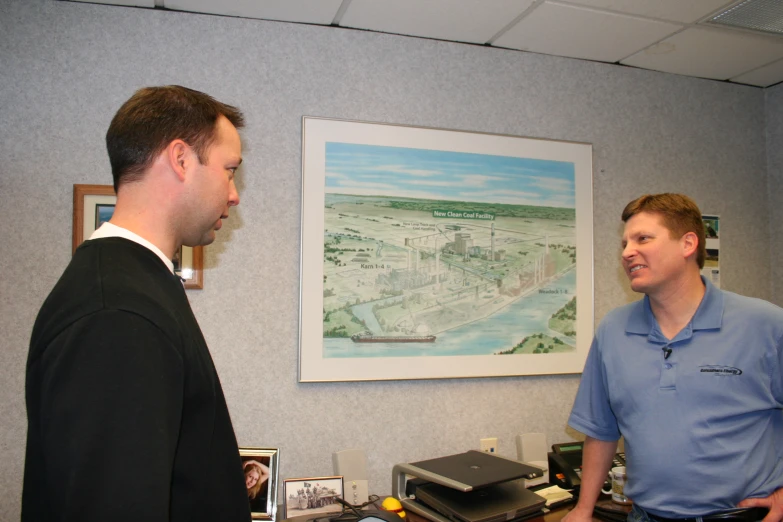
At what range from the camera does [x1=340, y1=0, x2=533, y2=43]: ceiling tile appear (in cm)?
216

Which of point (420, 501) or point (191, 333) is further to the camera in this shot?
point (420, 501)

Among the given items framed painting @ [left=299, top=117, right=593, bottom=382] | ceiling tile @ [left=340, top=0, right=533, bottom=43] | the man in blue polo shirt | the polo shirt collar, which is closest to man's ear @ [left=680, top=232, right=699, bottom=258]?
the man in blue polo shirt

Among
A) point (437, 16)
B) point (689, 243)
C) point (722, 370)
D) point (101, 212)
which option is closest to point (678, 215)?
point (689, 243)

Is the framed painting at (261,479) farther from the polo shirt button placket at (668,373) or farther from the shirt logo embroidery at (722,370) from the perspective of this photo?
the shirt logo embroidery at (722,370)

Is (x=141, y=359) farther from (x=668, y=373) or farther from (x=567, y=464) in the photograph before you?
Answer: (x=567, y=464)

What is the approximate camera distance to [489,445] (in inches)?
94.7

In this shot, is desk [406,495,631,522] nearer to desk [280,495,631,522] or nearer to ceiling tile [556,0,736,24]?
desk [280,495,631,522]

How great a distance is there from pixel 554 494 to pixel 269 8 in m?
2.14

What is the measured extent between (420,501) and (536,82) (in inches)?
73.4

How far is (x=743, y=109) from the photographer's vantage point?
301 centimetres

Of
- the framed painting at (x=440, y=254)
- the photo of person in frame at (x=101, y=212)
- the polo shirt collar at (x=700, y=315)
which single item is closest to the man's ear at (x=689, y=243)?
the polo shirt collar at (x=700, y=315)

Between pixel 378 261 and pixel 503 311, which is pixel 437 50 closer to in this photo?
pixel 378 261

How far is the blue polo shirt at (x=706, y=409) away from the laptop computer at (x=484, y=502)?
0.35 metres

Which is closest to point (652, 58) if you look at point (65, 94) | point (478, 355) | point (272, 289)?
point (478, 355)
